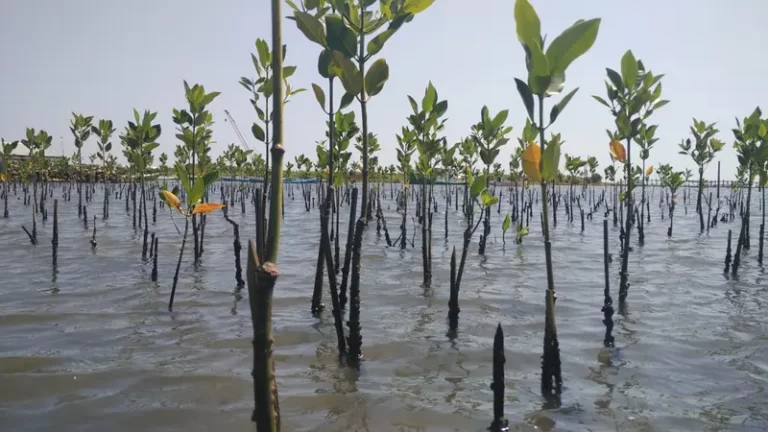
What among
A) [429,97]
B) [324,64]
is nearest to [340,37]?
[324,64]

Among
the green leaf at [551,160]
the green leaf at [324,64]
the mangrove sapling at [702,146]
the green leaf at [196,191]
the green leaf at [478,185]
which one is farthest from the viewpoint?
the mangrove sapling at [702,146]

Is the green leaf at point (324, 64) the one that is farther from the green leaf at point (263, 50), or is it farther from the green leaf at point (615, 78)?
the green leaf at point (615, 78)

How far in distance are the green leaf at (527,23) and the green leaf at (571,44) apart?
10 centimetres

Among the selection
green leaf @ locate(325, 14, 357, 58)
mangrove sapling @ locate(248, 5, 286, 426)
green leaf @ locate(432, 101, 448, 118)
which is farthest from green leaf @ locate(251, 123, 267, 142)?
mangrove sapling @ locate(248, 5, 286, 426)

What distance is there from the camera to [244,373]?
2.94 meters

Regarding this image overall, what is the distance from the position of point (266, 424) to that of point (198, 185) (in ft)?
9.91

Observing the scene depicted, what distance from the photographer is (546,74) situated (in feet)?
7.95

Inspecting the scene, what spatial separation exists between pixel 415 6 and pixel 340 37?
1.33 feet

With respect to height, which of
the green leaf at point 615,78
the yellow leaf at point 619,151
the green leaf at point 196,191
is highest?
the green leaf at point 615,78

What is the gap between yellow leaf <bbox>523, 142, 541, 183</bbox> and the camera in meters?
2.55

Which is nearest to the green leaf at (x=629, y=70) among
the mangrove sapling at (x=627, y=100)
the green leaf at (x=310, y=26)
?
the mangrove sapling at (x=627, y=100)

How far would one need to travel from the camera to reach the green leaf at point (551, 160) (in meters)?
2.46

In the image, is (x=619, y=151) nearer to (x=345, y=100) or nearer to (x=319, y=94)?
(x=345, y=100)

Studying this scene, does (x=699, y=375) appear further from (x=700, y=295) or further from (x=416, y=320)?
(x=700, y=295)
